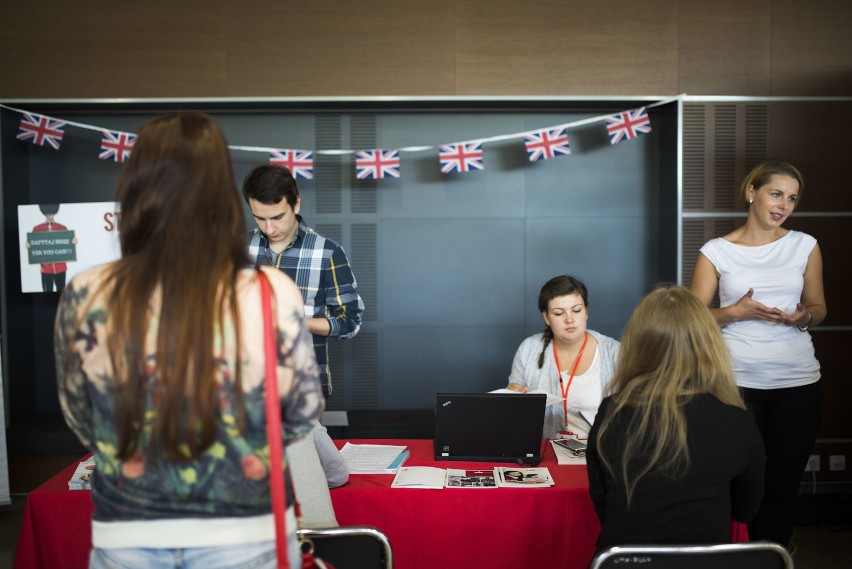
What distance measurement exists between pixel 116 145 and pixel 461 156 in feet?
5.90

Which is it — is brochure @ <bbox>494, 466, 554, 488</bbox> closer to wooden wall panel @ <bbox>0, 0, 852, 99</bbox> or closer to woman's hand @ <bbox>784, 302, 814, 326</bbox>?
woman's hand @ <bbox>784, 302, 814, 326</bbox>

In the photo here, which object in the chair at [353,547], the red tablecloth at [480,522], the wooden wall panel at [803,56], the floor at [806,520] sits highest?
the wooden wall panel at [803,56]

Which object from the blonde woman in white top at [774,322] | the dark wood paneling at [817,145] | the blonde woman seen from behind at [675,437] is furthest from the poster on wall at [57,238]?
the dark wood paneling at [817,145]

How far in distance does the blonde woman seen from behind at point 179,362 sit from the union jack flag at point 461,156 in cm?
282

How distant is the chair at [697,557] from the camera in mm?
1476

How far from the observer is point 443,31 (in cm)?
388

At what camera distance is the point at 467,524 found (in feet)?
6.58

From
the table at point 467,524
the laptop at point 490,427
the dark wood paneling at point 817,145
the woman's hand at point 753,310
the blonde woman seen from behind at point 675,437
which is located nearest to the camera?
the blonde woman seen from behind at point 675,437

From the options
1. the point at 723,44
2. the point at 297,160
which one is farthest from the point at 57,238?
the point at 723,44

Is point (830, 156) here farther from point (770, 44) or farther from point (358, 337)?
point (358, 337)

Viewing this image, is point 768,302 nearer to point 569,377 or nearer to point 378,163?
point 569,377

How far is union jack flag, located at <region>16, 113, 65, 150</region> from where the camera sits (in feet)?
12.5

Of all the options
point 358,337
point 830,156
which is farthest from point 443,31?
point 830,156

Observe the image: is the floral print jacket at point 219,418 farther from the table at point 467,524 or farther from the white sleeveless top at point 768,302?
the white sleeveless top at point 768,302
